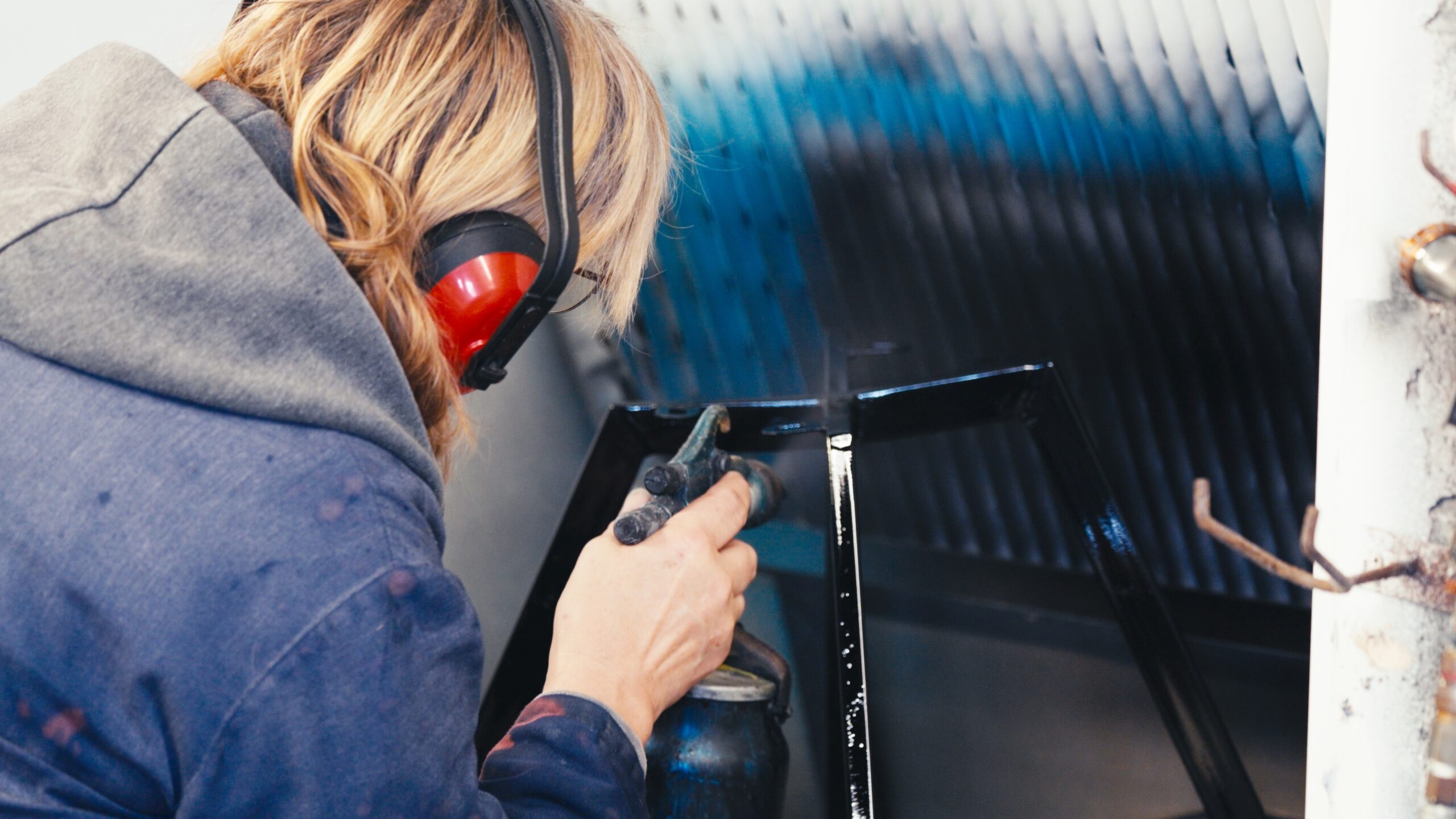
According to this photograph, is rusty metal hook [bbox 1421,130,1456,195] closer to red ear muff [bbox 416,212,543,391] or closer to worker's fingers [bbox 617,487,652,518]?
red ear muff [bbox 416,212,543,391]

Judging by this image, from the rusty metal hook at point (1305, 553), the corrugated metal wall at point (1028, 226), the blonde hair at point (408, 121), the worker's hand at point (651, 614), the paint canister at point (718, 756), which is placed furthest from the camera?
the corrugated metal wall at point (1028, 226)

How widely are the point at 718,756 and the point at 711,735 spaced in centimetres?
2

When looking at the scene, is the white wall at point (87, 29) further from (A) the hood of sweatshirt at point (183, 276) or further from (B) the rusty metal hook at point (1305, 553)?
(B) the rusty metal hook at point (1305, 553)

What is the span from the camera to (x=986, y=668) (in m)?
1.61

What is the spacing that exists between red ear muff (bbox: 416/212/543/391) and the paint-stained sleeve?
9.9 inches

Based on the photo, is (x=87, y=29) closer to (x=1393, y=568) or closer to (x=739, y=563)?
(x=739, y=563)

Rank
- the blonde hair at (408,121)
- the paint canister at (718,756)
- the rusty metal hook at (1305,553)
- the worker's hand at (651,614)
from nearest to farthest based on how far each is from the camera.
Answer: the rusty metal hook at (1305,553) → the blonde hair at (408,121) → the worker's hand at (651,614) → the paint canister at (718,756)

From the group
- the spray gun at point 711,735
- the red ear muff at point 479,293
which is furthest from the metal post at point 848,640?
the red ear muff at point 479,293

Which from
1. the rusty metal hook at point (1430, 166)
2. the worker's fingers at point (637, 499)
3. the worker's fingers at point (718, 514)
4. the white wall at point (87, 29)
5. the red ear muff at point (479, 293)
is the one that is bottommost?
the worker's fingers at point (718, 514)

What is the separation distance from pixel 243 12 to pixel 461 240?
362 millimetres

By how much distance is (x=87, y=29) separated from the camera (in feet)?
4.23

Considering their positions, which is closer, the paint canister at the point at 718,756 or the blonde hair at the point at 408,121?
the blonde hair at the point at 408,121

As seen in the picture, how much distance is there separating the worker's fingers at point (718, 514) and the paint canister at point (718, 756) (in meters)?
0.16

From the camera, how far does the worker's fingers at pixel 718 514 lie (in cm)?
102
